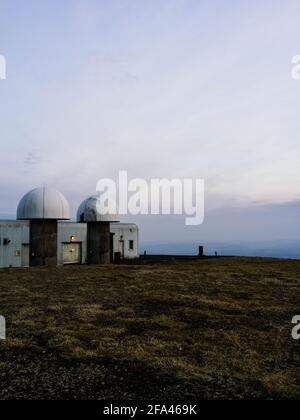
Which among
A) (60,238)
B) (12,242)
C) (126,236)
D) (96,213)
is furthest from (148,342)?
(126,236)

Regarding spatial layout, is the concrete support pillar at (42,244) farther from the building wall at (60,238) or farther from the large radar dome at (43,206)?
the building wall at (60,238)

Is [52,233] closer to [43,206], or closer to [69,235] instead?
[43,206]

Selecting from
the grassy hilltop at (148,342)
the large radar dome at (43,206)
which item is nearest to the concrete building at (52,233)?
the large radar dome at (43,206)

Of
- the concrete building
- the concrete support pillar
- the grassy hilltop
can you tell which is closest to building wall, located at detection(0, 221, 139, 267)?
the concrete building

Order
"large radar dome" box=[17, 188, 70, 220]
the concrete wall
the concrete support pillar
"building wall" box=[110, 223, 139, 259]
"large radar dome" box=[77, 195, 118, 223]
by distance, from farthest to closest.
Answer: "building wall" box=[110, 223, 139, 259]
the concrete wall
"large radar dome" box=[77, 195, 118, 223]
"large radar dome" box=[17, 188, 70, 220]
the concrete support pillar

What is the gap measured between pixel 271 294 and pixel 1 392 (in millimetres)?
11586

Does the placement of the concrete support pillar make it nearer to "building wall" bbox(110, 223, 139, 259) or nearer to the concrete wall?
the concrete wall

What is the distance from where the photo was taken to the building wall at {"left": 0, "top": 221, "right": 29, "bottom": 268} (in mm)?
31594

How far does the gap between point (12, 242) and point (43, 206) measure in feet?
30.4

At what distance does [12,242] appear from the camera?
3209cm

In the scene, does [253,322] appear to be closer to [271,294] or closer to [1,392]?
[271,294]

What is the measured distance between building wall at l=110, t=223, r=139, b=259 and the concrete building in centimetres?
121

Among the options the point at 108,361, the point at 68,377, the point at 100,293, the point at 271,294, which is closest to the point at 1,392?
the point at 68,377

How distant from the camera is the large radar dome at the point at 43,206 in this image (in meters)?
25.0
